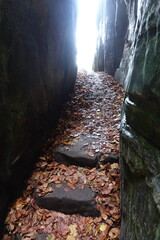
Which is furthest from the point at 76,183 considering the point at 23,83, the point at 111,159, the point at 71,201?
the point at 23,83

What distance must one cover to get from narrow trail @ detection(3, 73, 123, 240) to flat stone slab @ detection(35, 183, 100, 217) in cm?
3

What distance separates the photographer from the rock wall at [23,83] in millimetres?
3121

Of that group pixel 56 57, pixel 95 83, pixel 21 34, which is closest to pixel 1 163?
pixel 21 34

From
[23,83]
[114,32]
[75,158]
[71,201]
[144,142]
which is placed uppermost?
[114,32]

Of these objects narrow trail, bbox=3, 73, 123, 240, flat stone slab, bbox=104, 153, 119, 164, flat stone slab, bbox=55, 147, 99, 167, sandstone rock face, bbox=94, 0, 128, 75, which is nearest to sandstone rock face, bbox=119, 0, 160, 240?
narrow trail, bbox=3, 73, 123, 240

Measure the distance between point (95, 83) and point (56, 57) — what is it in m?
4.36

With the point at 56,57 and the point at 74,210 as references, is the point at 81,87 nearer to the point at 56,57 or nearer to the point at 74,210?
the point at 56,57

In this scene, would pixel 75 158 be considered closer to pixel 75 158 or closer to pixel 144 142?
pixel 75 158

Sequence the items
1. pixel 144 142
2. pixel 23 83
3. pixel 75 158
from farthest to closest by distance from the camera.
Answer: pixel 75 158, pixel 23 83, pixel 144 142

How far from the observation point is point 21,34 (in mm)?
3367

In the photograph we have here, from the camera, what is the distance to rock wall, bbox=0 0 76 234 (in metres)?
3.12

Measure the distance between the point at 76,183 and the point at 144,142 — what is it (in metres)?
2.03

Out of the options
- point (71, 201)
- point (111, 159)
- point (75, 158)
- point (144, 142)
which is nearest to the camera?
point (144, 142)

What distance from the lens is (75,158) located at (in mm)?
4059
